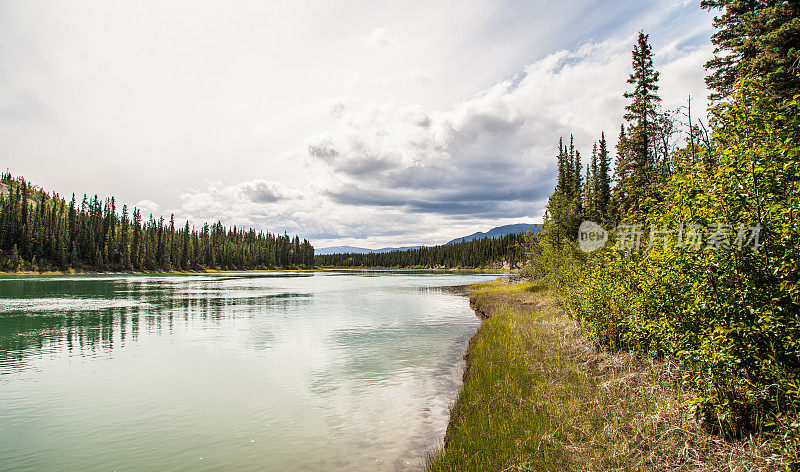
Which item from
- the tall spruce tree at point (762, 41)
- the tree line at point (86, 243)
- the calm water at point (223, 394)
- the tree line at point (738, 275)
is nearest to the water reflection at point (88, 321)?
the calm water at point (223, 394)

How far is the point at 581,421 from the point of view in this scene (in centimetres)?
976

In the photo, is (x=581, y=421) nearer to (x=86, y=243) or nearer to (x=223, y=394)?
(x=223, y=394)

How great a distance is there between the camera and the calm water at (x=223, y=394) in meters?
10.9

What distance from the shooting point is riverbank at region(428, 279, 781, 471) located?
741 centimetres

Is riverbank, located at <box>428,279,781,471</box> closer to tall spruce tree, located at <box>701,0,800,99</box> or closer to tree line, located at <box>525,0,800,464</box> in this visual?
tree line, located at <box>525,0,800,464</box>

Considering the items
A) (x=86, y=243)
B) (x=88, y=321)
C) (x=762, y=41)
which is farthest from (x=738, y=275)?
(x=86, y=243)

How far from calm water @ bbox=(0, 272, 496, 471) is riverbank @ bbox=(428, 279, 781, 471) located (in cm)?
174

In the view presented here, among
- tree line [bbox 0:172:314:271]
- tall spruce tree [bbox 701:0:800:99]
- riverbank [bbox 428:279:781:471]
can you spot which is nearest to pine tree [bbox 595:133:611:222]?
tall spruce tree [bbox 701:0:800:99]

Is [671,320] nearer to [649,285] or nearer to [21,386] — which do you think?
[649,285]

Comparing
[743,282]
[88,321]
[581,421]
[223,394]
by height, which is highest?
[743,282]

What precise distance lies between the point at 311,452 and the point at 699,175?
470 inches

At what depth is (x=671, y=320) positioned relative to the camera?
825 centimetres

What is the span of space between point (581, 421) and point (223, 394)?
1364 cm

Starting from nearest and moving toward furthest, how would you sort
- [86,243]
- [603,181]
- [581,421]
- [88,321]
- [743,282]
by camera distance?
[743,282] < [581,421] < [88,321] < [603,181] < [86,243]
